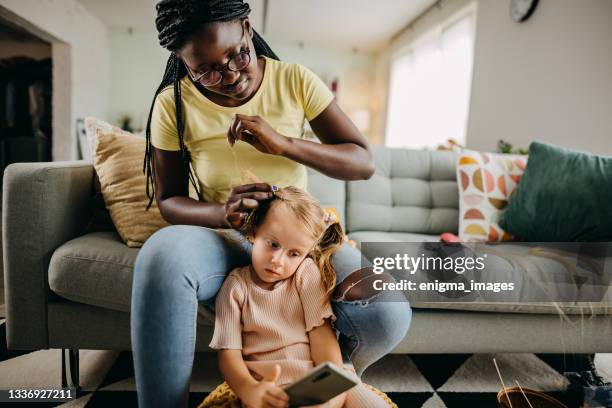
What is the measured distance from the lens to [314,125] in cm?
101

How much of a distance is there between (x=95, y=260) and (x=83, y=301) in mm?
127

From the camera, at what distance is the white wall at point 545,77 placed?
2129 mm

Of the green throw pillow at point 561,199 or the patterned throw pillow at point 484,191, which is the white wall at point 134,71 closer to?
the patterned throw pillow at point 484,191

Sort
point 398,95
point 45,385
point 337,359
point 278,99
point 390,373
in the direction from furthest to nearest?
point 398,95, point 390,373, point 45,385, point 278,99, point 337,359

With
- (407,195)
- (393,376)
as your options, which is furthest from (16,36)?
(393,376)

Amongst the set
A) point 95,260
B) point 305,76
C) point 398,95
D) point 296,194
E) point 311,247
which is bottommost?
point 95,260

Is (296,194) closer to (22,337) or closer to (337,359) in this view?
(337,359)

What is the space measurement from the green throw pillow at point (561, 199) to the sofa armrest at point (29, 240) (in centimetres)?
156

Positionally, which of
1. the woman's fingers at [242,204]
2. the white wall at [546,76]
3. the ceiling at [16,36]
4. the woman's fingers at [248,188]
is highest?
the ceiling at [16,36]

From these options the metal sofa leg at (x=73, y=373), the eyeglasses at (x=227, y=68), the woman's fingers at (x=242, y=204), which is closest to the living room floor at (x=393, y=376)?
the metal sofa leg at (x=73, y=373)

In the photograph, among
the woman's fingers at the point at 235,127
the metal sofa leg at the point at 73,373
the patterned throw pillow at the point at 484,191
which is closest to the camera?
the woman's fingers at the point at 235,127

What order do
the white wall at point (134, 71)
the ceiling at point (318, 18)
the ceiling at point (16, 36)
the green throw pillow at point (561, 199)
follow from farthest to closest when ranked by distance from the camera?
1. the white wall at point (134, 71)
2. the ceiling at point (16, 36)
3. the ceiling at point (318, 18)
4. the green throw pillow at point (561, 199)

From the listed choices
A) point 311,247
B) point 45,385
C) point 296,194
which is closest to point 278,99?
point 296,194

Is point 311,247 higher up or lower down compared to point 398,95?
lower down
